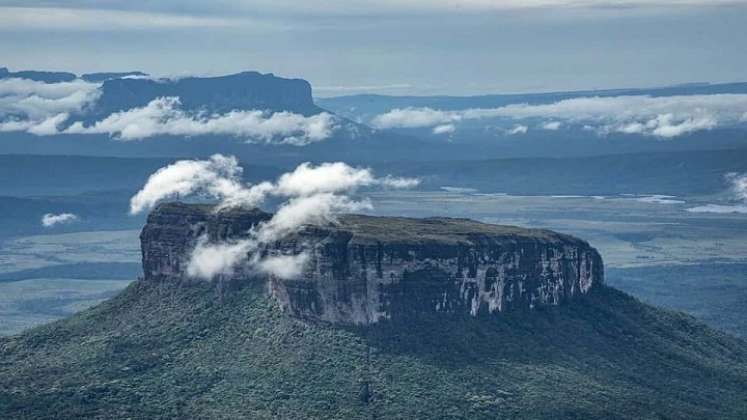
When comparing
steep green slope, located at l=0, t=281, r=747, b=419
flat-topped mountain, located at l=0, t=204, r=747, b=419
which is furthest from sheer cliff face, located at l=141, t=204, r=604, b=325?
steep green slope, located at l=0, t=281, r=747, b=419

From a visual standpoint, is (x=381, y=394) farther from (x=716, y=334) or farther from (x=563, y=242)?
(x=716, y=334)

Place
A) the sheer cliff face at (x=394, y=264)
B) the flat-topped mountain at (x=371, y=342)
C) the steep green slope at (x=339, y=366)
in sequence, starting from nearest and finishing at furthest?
the steep green slope at (x=339, y=366) < the flat-topped mountain at (x=371, y=342) < the sheer cliff face at (x=394, y=264)

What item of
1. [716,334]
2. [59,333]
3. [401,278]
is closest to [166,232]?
[59,333]

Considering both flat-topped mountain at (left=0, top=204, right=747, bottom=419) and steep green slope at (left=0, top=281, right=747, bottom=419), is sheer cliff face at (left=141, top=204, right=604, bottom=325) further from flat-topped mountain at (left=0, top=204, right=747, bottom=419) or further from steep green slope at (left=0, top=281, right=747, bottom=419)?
steep green slope at (left=0, top=281, right=747, bottom=419)

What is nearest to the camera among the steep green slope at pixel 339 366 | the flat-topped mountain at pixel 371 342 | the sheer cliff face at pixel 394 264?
the steep green slope at pixel 339 366

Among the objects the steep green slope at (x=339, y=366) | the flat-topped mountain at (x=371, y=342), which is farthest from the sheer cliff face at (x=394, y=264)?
the steep green slope at (x=339, y=366)

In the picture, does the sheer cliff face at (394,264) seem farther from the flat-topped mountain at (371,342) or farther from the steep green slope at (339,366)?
the steep green slope at (339,366)

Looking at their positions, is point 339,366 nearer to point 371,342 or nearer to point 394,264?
point 371,342
